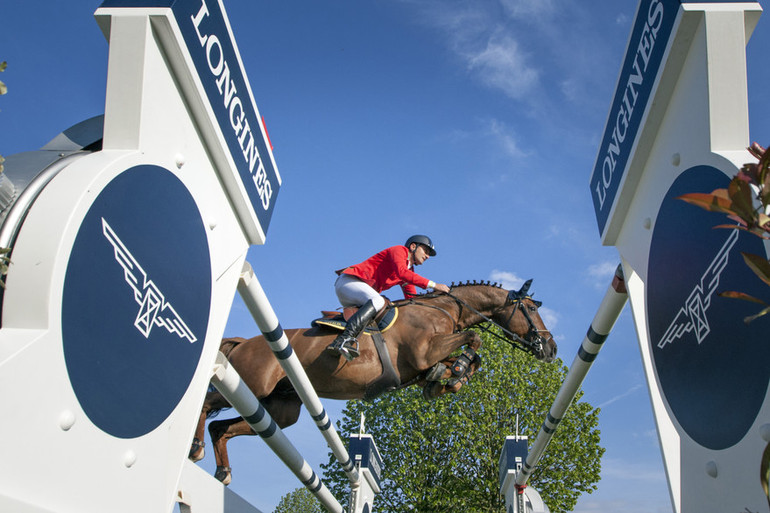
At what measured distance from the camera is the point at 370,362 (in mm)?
5426

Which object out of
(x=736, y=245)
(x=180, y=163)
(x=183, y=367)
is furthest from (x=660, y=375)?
(x=180, y=163)

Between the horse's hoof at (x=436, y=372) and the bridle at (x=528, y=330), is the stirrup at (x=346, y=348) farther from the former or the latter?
the bridle at (x=528, y=330)

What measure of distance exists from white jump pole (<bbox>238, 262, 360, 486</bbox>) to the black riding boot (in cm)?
49

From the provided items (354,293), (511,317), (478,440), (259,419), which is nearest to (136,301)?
(259,419)

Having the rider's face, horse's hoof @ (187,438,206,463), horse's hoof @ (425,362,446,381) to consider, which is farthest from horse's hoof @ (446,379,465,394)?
horse's hoof @ (187,438,206,463)

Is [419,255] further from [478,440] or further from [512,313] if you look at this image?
[478,440]

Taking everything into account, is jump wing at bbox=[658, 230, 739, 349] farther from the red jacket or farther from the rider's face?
the rider's face

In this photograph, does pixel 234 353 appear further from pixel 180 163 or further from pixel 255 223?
pixel 180 163

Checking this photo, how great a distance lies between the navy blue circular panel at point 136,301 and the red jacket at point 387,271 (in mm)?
3576

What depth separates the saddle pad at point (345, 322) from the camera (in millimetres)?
5512

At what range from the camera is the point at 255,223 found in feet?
9.49

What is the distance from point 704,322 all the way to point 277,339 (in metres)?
2.43

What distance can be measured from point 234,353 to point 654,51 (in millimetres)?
4324

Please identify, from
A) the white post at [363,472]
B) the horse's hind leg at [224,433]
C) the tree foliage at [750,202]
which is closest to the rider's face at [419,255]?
the horse's hind leg at [224,433]
